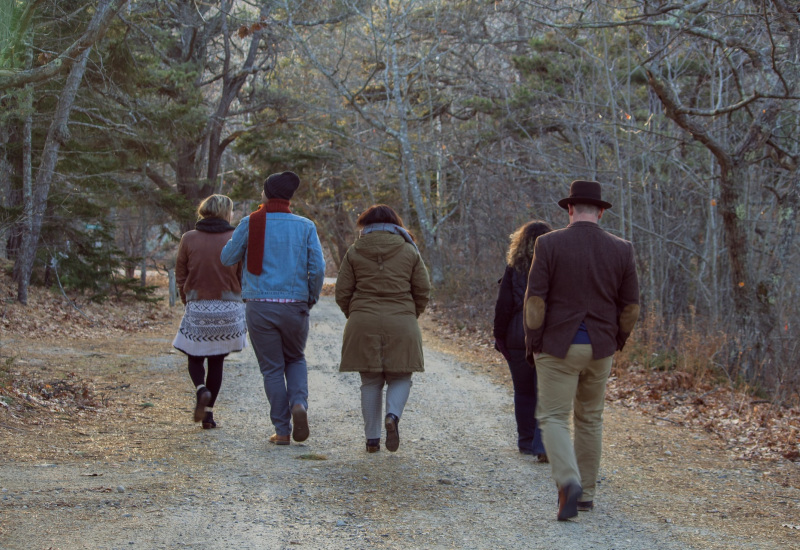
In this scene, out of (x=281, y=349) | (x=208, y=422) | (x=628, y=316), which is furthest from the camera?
(x=208, y=422)

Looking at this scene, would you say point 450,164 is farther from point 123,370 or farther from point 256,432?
point 256,432

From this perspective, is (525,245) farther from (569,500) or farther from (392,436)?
(569,500)

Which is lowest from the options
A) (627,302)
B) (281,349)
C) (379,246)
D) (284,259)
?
(281,349)

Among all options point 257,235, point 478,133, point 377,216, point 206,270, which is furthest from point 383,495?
point 478,133

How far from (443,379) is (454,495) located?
5556 mm

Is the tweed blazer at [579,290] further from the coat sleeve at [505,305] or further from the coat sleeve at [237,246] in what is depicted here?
the coat sleeve at [237,246]

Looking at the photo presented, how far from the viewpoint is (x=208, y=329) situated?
6992 mm

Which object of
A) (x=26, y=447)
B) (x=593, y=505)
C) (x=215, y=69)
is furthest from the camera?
(x=215, y=69)

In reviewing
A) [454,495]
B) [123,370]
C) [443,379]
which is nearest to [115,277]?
[123,370]

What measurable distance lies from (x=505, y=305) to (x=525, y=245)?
508 millimetres

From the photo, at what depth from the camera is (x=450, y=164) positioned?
80.7 feet

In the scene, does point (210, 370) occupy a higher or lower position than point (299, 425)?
higher

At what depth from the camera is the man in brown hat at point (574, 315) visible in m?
4.77

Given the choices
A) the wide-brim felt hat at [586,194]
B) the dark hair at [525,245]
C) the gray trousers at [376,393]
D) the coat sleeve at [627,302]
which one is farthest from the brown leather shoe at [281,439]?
the wide-brim felt hat at [586,194]
